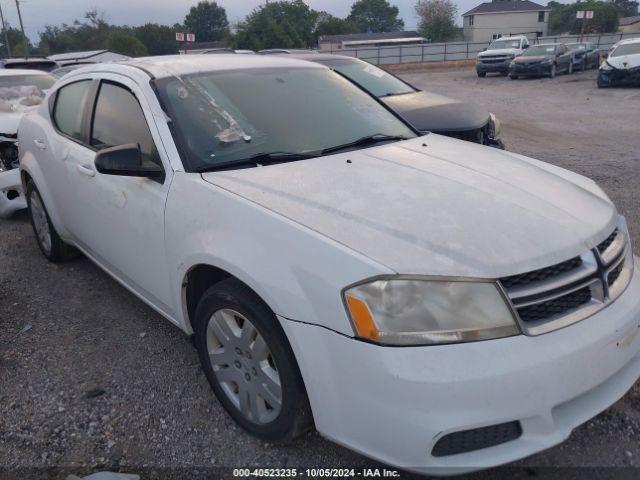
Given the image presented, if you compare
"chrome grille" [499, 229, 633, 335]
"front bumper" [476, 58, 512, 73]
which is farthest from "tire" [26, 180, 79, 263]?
"front bumper" [476, 58, 512, 73]

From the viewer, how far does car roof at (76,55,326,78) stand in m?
3.23

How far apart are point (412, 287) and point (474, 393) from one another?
1.32 feet

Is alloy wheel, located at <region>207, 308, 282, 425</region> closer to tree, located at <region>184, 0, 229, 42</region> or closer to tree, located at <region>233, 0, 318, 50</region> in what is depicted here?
tree, located at <region>233, 0, 318, 50</region>

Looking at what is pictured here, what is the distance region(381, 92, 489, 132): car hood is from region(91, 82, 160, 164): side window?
3142 mm

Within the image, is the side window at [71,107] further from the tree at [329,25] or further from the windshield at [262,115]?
the tree at [329,25]

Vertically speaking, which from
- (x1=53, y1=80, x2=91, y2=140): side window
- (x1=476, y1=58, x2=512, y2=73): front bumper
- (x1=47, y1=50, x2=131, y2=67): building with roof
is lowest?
(x1=476, y1=58, x2=512, y2=73): front bumper

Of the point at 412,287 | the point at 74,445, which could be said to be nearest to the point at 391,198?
the point at 412,287

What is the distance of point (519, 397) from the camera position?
6.10ft

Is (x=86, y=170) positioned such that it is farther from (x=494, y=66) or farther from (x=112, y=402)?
(x=494, y=66)

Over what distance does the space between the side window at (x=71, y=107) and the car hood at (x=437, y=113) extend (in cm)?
309

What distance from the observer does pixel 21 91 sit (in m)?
7.29

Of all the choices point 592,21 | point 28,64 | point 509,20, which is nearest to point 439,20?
point 509,20

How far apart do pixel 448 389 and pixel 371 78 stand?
242 inches

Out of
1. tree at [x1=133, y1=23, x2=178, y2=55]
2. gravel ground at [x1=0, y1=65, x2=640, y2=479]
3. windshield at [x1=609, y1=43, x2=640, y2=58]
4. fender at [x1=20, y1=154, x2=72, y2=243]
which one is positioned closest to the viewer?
gravel ground at [x1=0, y1=65, x2=640, y2=479]
